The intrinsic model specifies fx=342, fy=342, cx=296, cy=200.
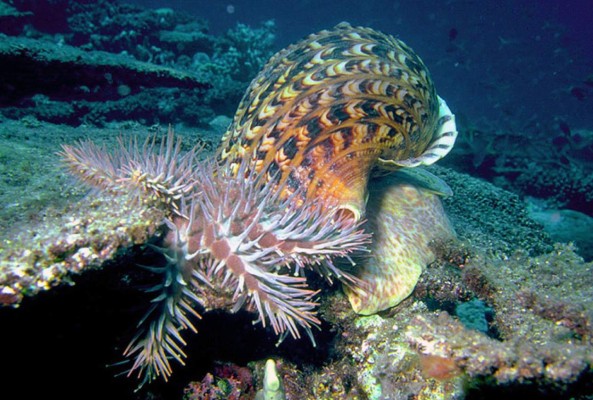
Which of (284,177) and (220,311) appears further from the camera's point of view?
(284,177)

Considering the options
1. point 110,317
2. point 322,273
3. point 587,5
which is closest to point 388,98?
point 322,273

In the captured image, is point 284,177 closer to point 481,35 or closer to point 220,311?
point 220,311

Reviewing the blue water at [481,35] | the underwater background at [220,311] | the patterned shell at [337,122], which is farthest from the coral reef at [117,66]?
the blue water at [481,35]

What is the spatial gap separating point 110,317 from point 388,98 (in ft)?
8.33

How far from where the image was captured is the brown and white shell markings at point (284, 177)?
6.30 ft

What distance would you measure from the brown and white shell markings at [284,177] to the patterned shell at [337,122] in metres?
0.01

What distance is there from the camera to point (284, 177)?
8.33 feet

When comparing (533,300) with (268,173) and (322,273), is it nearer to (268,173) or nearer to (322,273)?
(322,273)

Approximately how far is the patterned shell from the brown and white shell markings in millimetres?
11

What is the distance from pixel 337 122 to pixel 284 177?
1.97 ft

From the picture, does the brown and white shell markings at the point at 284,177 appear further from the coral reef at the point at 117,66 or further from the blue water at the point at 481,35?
the blue water at the point at 481,35

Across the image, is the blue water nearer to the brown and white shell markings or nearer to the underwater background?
the underwater background

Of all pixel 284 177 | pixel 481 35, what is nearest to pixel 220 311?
pixel 284 177

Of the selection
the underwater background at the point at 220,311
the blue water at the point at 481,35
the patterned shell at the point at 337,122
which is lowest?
the underwater background at the point at 220,311
